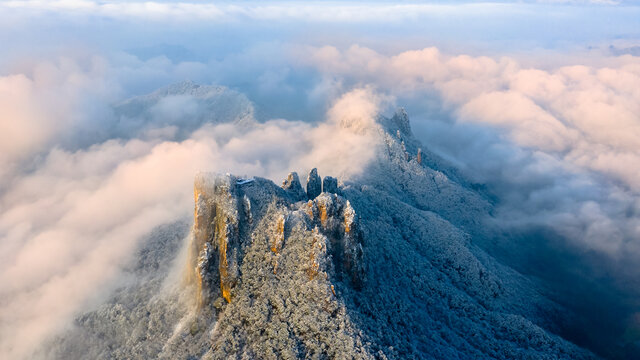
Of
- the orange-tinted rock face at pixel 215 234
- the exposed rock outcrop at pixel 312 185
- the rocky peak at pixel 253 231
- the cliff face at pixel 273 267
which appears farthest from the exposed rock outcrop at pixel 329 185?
the orange-tinted rock face at pixel 215 234

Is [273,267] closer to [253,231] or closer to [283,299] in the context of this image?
[283,299]

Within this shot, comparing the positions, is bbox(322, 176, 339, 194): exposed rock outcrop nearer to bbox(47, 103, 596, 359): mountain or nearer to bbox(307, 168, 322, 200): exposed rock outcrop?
bbox(307, 168, 322, 200): exposed rock outcrop

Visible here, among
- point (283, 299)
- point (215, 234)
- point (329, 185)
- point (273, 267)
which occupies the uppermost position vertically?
point (215, 234)

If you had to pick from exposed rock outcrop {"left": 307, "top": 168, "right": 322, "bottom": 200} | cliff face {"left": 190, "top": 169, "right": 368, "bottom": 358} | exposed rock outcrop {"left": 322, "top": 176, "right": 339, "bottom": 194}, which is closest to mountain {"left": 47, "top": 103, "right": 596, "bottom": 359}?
cliff face {"left": 190, "top": 169, "right": 368, "bottom": 358}

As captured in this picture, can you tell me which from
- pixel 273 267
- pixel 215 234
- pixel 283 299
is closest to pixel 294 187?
pixel 215 234

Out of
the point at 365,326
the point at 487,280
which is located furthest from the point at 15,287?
the point at 487,280

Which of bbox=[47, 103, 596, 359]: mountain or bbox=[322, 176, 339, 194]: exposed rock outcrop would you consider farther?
bbox=[322, 176, 339, 194]: exposed rock outcrop

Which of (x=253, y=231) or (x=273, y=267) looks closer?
(x=273, y=267)

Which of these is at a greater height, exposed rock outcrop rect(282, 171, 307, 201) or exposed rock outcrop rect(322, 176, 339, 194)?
exposed rock outcrop rect(282, 171, 307, 201)

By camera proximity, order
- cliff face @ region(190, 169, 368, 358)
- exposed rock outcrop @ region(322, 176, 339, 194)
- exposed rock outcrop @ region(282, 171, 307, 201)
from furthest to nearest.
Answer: exposed rock outcrop @ region(322, 176, 339, 194), exposed rock outcrop @ region(282, 171, 307, 201), cliff face @ region(190, 169, 368, 358)
